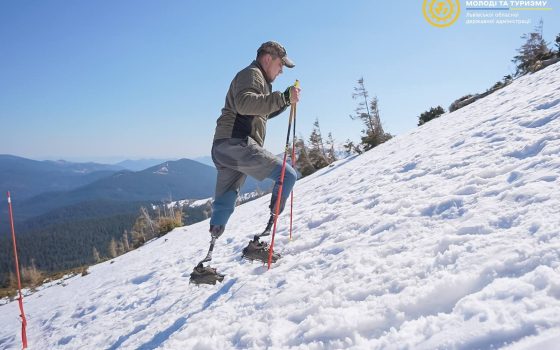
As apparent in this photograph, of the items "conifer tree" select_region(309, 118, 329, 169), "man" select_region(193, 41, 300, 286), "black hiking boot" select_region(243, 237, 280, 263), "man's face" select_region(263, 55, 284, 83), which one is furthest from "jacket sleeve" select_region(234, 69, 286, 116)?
"conifer tree" select_region(309, 118, 329, 169)

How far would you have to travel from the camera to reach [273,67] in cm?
492

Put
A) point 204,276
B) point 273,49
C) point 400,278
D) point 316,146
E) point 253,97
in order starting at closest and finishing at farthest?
point 400,278 < point 253,97 < point 273,49 < point 204,276 < point 316,146

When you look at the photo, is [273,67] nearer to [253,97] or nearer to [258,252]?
[253,97]

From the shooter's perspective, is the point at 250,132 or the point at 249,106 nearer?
the point at 249,106

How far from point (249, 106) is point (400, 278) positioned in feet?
8.85

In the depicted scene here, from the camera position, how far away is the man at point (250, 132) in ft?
14.5

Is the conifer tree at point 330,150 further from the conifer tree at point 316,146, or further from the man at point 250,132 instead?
the man at point 250,132

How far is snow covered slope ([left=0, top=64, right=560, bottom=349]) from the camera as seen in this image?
228 centimetres

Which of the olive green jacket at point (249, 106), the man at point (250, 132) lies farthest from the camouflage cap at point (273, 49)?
the olive green jacket at point (249, 106)

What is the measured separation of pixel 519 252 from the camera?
2654mm

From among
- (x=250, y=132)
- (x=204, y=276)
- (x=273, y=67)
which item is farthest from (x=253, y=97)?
(x=204, y=276)

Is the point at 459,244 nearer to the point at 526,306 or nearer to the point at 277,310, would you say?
the point at 526,306

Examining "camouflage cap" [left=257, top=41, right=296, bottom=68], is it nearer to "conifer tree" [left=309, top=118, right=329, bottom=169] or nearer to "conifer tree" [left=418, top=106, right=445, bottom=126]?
"conifer tree" [left=418, top=106, right=445, bottom=126]

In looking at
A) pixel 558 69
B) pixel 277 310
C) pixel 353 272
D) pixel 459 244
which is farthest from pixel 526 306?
pixel 558 69
